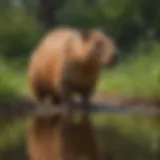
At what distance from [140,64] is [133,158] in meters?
2.88

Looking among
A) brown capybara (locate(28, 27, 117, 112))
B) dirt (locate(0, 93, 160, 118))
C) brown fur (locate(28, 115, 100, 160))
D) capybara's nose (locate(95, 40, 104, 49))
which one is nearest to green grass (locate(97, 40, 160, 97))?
dirt (locate(0, 93, 160, 118))

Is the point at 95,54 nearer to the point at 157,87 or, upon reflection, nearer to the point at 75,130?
the point at 157,87

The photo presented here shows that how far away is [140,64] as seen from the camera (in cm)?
488

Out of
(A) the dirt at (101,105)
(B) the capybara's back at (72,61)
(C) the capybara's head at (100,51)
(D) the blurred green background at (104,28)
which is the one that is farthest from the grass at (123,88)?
(C) the capybara's head at (100,51)

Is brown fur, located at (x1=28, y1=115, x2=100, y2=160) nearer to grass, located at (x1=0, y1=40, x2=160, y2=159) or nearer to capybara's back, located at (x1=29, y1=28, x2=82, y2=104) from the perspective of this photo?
grass, located at (x1=0, y1=40, x2=160, y2=159)

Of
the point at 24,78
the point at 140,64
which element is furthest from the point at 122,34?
the point at 24,78

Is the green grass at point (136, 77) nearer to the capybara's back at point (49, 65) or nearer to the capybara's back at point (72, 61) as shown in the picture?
the capybara's back at point (72, 61)

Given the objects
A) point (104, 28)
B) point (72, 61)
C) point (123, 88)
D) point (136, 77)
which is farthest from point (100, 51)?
point (104, 28)

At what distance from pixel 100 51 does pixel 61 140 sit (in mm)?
1305

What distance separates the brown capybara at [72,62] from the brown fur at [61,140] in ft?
1.95

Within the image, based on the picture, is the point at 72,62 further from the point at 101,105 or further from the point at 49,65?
the point at 101,105

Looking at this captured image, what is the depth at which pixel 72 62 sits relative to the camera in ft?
12.2

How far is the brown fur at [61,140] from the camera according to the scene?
6.82 ft

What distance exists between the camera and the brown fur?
2.08m
